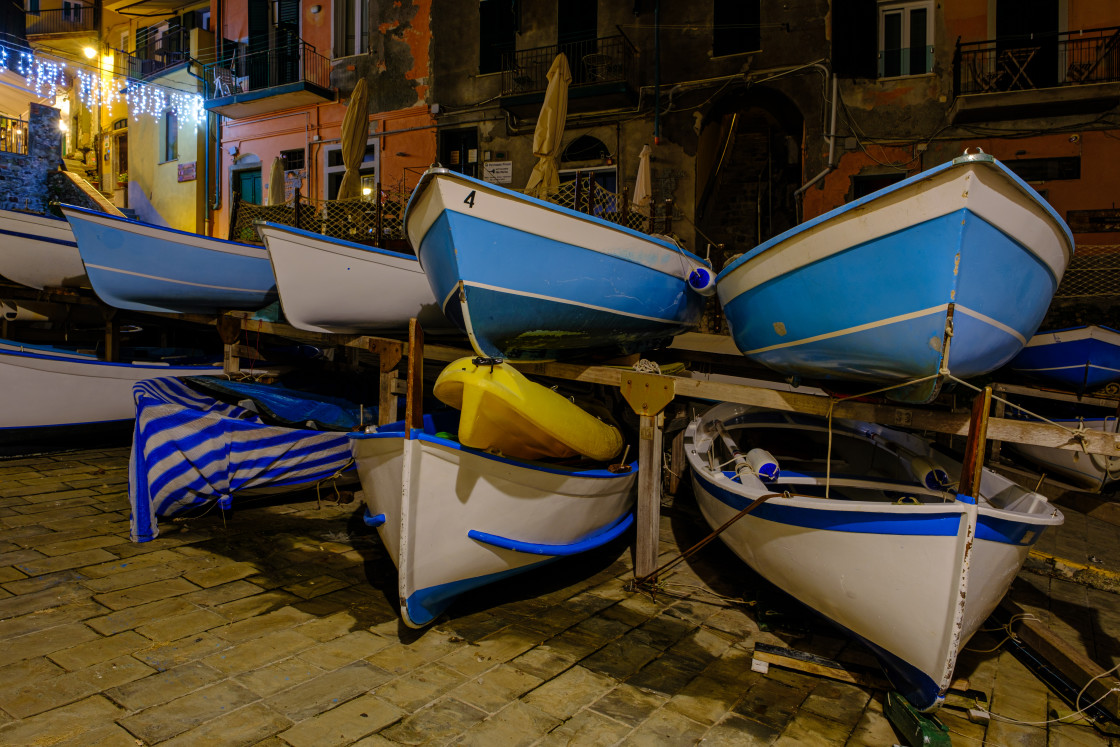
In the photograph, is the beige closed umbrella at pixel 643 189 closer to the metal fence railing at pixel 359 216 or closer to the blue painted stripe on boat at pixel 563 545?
the metal fence railing at pixel 359 216

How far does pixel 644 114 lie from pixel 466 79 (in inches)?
182

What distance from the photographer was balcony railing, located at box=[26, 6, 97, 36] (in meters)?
22.0

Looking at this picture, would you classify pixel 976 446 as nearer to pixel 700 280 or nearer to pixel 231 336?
pixel 700 280

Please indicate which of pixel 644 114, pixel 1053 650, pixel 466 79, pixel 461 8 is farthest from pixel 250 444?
pixel 461 8

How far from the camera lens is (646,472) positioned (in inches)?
201

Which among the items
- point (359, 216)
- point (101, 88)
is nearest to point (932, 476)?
point (359, 216)

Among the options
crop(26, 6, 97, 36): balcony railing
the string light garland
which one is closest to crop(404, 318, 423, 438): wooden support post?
the string light garland

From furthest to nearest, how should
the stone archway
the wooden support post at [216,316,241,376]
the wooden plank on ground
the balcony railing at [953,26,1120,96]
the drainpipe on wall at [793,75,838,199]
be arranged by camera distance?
1. the stone archway
2. the drainpipe on wall at [793,75,838,199]
3. the balcony railing at [953,26,1120,96]
4. the wooden support post at [216,316,241,376]
5. the wooden plank on ground

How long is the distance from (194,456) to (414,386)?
2.84 meters

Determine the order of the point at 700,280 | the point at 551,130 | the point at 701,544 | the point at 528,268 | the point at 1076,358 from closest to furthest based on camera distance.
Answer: the point at 701,544, the point at 528,268, the point at 700,280, the point at 1076,358, the point at 551,130

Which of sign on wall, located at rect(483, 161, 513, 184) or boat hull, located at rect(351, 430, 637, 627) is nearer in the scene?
boat hull, located at rect(351, 430, 637, 627)

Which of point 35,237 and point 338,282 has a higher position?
point 35,237

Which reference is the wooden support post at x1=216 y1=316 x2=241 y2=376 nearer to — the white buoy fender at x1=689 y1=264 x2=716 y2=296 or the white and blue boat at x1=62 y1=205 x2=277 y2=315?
the white and blue boat at x1=62 y1=205 x2=277 y2=315

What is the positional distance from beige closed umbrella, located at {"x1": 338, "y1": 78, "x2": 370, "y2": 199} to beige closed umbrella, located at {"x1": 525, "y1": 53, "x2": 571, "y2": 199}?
4.40m
